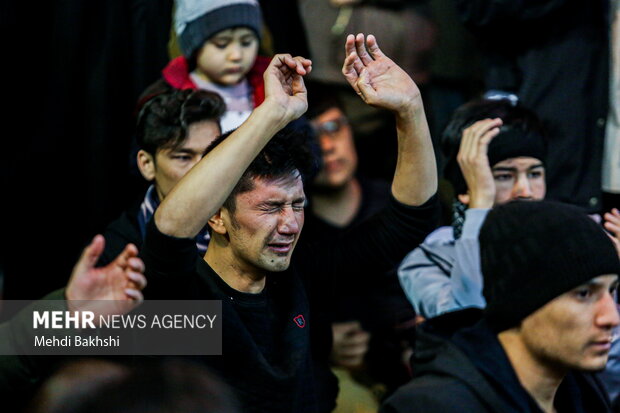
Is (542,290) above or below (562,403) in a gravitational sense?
above

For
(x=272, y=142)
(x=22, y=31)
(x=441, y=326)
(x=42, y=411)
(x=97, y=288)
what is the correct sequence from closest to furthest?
(x=42, y=411), (x=97, y=288), (x=441, y=326), (x=272, y=142), (x=22, y=31)

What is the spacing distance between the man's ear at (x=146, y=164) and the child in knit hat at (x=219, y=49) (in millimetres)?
521

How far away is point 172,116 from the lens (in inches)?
171

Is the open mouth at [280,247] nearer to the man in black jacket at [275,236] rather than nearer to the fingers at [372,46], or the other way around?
the man in black jacket at [275,236]

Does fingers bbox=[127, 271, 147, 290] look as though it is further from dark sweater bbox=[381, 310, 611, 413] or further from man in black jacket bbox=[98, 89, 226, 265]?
man in black jacket bbox=[98, 89, 226, 265]

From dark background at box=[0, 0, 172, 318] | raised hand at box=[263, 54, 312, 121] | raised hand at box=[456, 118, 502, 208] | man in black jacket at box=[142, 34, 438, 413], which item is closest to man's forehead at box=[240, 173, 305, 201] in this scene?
man in black jacket at box=[142, 34, 438, 413]

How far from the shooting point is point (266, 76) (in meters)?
3.41

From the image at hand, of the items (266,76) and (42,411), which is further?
(266,76)

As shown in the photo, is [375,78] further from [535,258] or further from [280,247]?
[535,258]

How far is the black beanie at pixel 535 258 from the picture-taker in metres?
3.07

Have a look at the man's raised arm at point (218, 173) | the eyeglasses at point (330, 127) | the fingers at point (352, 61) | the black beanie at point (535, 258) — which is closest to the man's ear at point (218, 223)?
the man's raised arm at point (218, 173)

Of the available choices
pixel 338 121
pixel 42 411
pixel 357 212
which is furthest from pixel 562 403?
pixel 338 121

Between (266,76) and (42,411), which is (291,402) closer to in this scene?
(266,76)

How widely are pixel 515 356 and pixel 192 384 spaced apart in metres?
1.17
